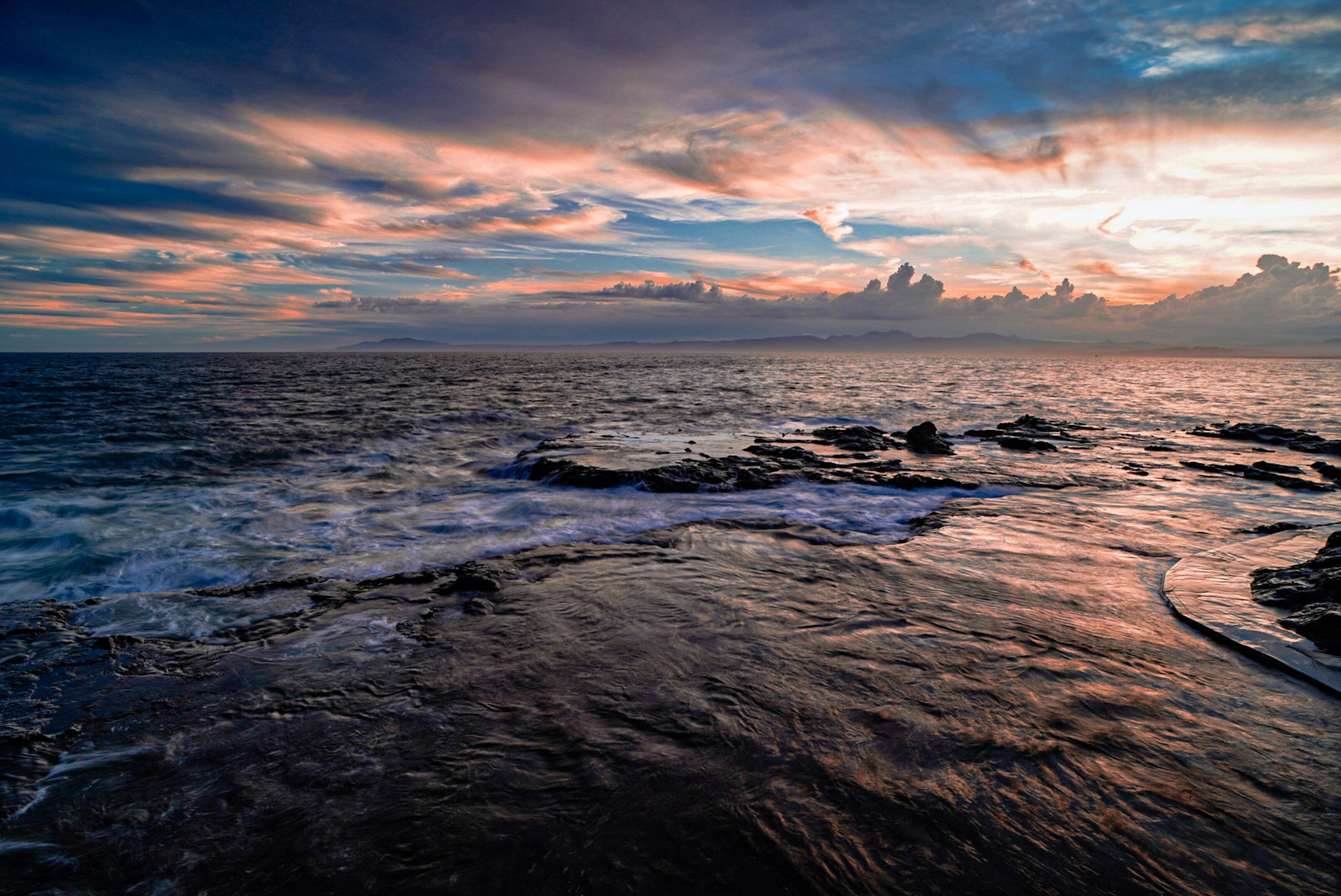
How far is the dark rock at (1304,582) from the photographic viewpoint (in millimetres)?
6070

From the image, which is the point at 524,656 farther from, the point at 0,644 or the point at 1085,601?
the point at 1085,601

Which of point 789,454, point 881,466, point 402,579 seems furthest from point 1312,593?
point 789,454

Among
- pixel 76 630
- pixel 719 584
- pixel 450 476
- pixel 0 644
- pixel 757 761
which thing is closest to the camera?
pixel 757 761

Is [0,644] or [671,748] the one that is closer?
[671,748]

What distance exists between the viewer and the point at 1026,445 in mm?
19297

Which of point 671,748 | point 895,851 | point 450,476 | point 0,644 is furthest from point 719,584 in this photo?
point 450,476

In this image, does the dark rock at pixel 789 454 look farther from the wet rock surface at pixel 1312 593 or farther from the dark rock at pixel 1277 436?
the dark rock at pixel 1277 436

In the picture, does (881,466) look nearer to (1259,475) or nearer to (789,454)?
(789,454)

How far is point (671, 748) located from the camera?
4.05m

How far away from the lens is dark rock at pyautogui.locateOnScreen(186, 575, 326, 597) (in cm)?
726

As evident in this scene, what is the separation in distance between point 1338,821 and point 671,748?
4.00 metres

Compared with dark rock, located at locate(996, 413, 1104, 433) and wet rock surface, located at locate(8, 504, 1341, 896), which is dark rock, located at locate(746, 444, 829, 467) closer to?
wet rock surface, located at locate(8, 504, 1341, 896)

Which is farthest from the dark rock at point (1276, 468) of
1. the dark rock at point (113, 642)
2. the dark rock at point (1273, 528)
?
the dark rock at point (113, 642)

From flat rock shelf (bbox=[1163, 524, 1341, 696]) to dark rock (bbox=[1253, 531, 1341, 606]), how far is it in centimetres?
13
